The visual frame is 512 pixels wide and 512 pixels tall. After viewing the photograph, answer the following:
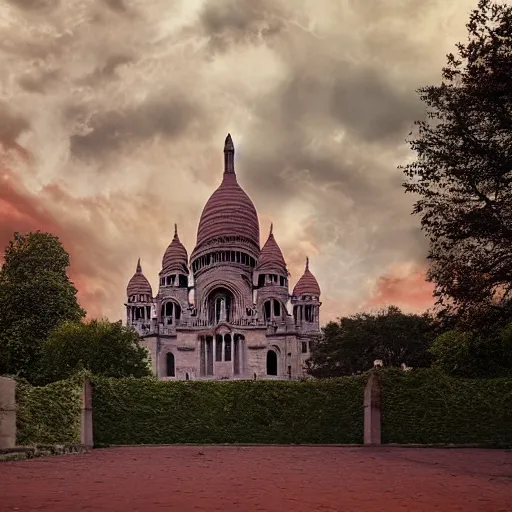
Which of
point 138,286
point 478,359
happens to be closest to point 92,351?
point 478,359

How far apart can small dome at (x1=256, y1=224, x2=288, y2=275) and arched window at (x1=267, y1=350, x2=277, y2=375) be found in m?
10.2

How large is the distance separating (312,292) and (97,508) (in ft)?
273

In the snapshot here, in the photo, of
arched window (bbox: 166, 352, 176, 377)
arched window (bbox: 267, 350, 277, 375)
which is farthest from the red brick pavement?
arched window (bbox: 166, 352, 176, 377)

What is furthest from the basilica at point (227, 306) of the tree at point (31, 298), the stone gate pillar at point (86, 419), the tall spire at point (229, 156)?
the stone gate pillar at point (86, 419)

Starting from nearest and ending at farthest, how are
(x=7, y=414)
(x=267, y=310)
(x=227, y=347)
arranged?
(x=7, y=414) < (x=227, y=347) < (x=267, y=310)

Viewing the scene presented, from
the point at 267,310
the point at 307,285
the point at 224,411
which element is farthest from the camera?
the point at 307,285

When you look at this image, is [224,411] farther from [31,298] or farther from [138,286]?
[138,286]

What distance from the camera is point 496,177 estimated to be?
18766 mm

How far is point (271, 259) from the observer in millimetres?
89688

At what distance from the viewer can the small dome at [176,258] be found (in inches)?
3625

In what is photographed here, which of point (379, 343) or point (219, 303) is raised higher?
point (219, 303)

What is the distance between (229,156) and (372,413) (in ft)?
257

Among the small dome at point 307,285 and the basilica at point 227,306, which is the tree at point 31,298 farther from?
the small dome at point 307,285

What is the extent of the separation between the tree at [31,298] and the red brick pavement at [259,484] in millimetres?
26692
